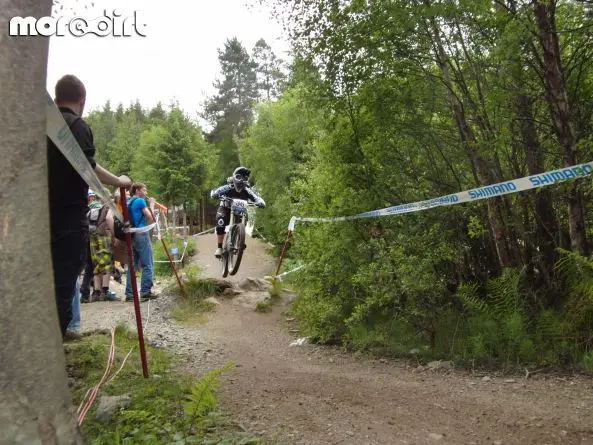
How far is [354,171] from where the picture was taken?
23.8ft

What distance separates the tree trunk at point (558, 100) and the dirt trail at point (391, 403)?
1685 millimetres

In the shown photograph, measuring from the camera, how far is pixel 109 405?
3746 millimetres

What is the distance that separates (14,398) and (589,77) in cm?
590

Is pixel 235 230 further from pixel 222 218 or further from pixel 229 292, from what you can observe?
pixel 229 292

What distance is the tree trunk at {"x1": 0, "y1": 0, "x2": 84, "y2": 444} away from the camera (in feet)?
7.55

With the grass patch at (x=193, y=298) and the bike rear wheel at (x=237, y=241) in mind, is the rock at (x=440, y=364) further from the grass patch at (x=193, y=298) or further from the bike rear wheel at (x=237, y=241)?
the bike rear wheel at (x=237, y=241)

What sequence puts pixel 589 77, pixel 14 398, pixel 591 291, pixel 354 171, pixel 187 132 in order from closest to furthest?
pixel 14 398 < pixel 591 291 < pixel 589 77 < pixel 354 171 < pixel 187 132

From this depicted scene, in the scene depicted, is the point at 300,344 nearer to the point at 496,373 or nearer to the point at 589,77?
the point at 496,373

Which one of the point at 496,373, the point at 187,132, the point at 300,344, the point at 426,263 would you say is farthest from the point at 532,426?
the point at 187,132

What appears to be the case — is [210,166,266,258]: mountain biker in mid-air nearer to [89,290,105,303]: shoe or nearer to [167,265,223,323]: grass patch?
[167,265,223,323]: grass patch

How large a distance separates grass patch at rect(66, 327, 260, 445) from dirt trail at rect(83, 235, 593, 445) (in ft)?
1.01

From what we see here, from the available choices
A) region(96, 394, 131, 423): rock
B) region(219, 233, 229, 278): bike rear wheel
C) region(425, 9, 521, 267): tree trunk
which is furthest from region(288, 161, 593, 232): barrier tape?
region(96, 394, 131, 423): rock

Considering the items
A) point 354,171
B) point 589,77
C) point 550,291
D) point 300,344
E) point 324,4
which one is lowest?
point 300,344

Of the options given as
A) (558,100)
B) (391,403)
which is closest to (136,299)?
(391,403)
